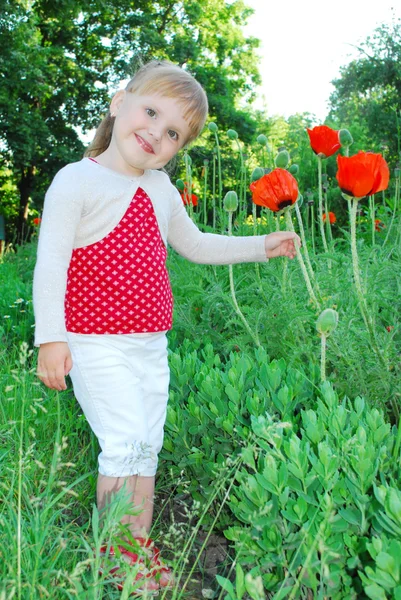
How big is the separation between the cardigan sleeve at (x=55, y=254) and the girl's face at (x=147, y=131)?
0.19 metres

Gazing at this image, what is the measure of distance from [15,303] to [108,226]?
91.3 inches

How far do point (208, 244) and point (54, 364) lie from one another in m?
0.80

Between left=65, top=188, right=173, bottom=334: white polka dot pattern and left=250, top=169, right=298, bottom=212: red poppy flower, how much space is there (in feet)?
1.24

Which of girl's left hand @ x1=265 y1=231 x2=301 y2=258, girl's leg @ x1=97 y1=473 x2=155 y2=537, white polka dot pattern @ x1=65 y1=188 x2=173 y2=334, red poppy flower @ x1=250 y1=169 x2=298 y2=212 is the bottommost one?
girl's leg @ x1=97 y1=473 x2=155 y2=537

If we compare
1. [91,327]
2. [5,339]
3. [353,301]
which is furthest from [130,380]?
[5,339]

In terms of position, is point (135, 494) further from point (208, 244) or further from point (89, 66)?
point (89, 66)

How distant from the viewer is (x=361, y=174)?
1742 millimetres

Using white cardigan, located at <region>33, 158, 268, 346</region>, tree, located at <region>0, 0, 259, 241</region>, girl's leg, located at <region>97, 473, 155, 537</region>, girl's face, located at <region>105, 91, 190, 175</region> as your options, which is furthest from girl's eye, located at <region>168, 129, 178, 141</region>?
tree, located at <region>0, 0, 259, 241</region>

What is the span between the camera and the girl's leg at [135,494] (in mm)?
1713

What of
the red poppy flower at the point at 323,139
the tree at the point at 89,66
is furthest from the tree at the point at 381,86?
the red poppy flower at the point at 323,139

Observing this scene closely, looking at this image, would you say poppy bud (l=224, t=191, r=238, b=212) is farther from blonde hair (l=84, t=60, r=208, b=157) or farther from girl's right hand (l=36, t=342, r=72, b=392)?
girl's right hand (l=36, t=342, r=72, b=392)

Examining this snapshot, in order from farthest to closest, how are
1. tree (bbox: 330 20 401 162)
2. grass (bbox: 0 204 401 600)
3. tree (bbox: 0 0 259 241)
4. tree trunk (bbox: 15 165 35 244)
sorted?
tree trunk (bbox: 15 165 35 244) → tree (bbox: 0 0 259 241) → tree (bbox: 330 20 401 162) → grass (bbox: 0 204 401 600)

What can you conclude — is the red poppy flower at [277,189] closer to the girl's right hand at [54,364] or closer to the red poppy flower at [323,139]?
the red poppy flower at [323,139]

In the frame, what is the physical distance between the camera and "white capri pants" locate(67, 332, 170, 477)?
5.64 ft
